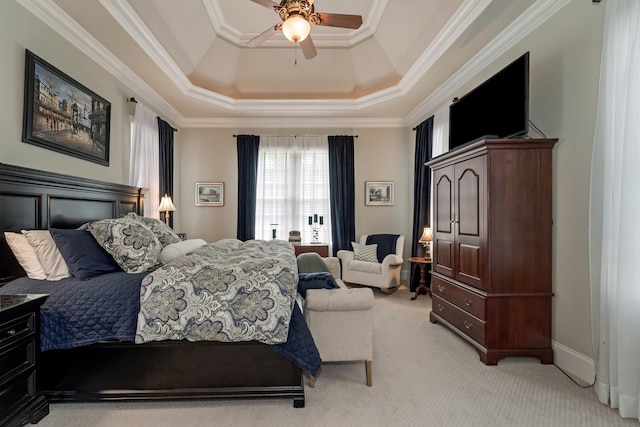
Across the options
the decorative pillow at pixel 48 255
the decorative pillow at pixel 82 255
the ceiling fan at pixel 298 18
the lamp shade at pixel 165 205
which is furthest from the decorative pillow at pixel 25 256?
the ceiling fan at pixel 298 18

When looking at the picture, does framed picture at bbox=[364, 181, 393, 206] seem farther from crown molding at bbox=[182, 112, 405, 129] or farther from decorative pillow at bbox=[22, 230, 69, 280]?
decorative pillow at bbox=[22, 230, 69, 280]

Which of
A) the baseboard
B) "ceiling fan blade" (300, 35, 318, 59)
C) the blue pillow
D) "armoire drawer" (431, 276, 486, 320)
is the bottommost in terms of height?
the baseboard

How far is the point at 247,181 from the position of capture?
230 inches

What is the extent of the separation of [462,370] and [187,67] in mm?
5087

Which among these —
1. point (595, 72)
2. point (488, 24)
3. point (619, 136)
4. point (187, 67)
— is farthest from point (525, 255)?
point (187, 67)

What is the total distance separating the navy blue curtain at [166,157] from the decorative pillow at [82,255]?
2767 millimetres

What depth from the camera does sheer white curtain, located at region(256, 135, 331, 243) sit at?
235 inches

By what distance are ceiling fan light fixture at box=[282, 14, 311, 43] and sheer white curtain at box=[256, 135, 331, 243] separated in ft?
10.9

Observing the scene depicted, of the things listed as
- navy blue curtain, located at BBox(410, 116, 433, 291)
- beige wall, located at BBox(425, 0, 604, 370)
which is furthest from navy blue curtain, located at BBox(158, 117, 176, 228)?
beige wall, located at BBox(425, 0, 604, 370)

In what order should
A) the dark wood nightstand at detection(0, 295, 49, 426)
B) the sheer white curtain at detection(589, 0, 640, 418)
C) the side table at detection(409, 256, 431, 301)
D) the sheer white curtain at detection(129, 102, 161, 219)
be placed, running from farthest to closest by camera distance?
the side table at detection(409, 256, 431, 301), the sheer white curtain at detection(129, 102, 161, 219), the sheer white curtain at detection(589, 0, 640, 418), the dark wood nightstand at detection(0, 295, 49, 426)

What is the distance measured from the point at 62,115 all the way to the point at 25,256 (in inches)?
59.0

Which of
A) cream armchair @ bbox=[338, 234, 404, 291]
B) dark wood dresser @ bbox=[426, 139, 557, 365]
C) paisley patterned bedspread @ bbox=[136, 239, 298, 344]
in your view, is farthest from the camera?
cream armchair @ bbox=[338, 234, 404, 291]

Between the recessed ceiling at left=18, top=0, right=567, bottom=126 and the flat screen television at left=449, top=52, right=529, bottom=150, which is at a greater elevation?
the recessed ceiling at left=18, top=0, right=567, bottom=126

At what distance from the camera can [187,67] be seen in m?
4.55
